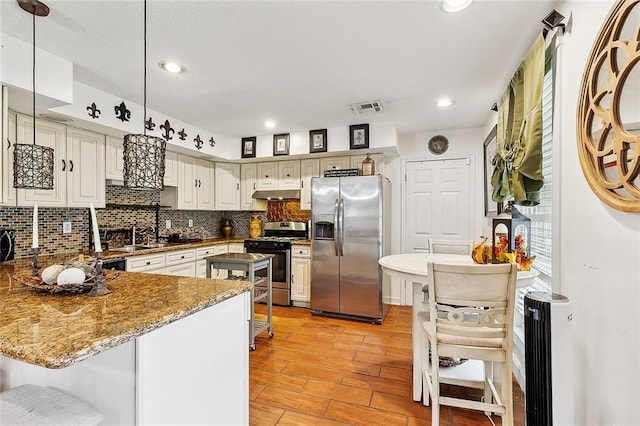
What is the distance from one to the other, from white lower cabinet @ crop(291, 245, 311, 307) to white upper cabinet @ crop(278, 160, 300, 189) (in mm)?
930

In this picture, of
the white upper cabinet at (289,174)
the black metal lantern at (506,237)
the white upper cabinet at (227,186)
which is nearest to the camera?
the black metal lantern at (506,237)

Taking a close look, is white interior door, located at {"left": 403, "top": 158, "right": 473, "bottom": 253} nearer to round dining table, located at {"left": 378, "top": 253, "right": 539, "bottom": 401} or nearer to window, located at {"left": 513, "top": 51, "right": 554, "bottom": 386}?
window, located at {"left": 513, "top": 51, "right": 554, "bottom": 386}

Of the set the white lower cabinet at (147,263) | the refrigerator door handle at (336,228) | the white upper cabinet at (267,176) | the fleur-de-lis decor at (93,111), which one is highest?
the fleur-de-lis decor at (93,111)

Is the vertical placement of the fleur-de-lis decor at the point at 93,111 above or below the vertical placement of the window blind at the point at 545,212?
above

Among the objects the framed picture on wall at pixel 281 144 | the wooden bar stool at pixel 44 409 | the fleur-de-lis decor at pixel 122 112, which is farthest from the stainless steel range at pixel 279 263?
the wooden bar stool at pixel 44 409

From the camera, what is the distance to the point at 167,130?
3.58 metres

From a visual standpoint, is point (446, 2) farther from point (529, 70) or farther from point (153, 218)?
point (153, 218)

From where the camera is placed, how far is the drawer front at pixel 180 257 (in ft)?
11.9

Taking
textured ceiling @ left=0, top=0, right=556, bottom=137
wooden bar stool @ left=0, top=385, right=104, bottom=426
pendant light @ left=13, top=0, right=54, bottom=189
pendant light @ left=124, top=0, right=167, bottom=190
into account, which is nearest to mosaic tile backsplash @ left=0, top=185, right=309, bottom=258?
pendant light @ left=13, top=0, right=54, bottom=189

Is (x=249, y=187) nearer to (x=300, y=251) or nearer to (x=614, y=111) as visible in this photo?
(x=300, y=251)

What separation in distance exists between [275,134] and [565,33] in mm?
3334

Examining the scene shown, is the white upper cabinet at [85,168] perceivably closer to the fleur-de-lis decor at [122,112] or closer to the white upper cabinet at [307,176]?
the fleur-de-lis decor at [122,112]

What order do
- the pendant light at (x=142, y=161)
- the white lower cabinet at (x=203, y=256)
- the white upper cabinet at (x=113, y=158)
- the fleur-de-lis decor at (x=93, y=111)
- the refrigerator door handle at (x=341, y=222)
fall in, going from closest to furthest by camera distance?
the pendant light at (x=142, y=161)
the fleur-de-lis decor at (x=93, y=111)
the white upper cabinet at (x=113, y=158)
the refrigerator door handle at (x=341, y=222)
the white lower cabinet at (x=203, y=256)

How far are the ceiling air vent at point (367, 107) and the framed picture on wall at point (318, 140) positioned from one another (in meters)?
0.74
